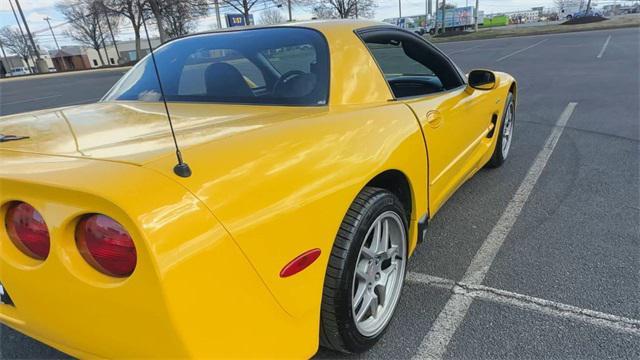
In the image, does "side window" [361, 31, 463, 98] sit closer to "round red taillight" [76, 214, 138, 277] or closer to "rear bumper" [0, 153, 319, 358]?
"rear bumper" [0, 153, 319, 358]

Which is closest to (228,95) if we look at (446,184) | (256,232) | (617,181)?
(256,232)

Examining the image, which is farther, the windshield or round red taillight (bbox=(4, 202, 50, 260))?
the windshield

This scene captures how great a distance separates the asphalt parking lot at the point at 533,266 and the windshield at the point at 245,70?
122 centimetres

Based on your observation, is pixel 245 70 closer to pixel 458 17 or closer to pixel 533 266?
pixel 533 266

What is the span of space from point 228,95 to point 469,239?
72.5 inches

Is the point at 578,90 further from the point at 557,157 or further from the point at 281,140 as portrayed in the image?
the point at 281,140

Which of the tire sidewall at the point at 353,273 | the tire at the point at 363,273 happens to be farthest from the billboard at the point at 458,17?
the tire sidewall at the point at 353,273

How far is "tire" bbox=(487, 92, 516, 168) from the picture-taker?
4.05m

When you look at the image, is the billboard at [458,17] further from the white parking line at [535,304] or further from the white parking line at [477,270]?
the white parking line at [535,304]

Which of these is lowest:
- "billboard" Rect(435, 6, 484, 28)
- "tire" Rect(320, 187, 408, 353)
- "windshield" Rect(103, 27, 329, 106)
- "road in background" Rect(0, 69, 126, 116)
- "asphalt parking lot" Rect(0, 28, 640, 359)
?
"billboard" Rect(435, 6, 484, 28)

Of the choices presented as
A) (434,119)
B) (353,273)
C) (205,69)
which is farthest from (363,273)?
(205,69)

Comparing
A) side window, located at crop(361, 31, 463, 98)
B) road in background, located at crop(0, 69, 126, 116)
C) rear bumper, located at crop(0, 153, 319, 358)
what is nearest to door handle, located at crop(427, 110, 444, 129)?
side window, located at crop(361, 31, 463, 98)

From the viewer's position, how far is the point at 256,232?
1.25 metres

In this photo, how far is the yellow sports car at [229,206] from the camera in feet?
3.64
